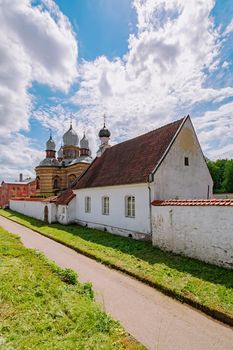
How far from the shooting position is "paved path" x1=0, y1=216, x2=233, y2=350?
178 inches

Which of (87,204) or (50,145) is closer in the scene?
(87,204)

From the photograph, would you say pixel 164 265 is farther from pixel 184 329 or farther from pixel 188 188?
pixel 188 188

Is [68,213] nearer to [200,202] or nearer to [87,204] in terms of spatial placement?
[87,204]

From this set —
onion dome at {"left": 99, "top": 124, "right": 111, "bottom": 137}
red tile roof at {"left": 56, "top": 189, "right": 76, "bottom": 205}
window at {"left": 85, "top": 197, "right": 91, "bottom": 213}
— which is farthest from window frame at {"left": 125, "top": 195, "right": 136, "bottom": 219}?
onion dome at {"left": 99, "top": 124, "right": 111, "bottom": 137}

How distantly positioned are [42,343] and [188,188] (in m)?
12.1

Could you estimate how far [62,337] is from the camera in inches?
159

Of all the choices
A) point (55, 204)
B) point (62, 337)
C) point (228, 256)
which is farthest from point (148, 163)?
point (55, 204)

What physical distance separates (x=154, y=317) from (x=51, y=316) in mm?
2438

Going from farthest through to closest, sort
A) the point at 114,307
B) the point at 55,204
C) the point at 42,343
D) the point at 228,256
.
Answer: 1. the point at 55,204
2. the point at 228,256
3. the point at 114,307
4. the point at 42,343

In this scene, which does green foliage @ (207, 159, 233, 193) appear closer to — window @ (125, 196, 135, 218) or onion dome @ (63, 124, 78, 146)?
onion dome @ (63, 124, 78, 146)

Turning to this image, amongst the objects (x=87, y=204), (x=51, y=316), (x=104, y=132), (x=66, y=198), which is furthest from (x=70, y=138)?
(x=51, y=316)

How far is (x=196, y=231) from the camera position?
900 cm

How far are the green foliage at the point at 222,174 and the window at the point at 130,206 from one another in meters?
35.4

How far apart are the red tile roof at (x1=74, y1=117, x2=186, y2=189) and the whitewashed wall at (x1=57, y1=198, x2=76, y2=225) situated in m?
2.03
